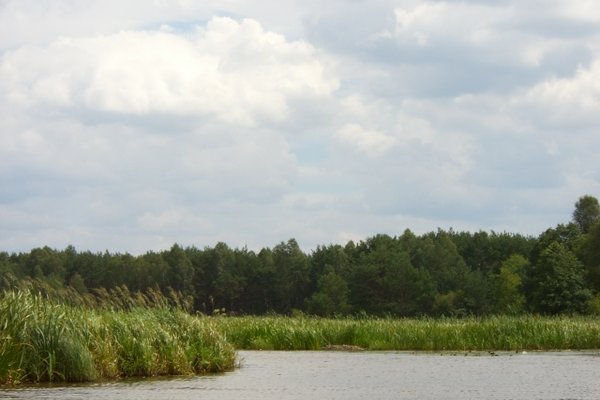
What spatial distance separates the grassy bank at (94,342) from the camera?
2311 cm

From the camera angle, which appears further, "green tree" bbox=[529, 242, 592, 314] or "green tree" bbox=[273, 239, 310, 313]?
"green tree" bbox=[273, 239, 310, 313]

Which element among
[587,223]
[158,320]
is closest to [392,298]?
[587,223]

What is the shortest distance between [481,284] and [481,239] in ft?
139

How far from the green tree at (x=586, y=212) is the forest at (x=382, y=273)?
13cm

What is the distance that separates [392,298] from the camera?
408ft

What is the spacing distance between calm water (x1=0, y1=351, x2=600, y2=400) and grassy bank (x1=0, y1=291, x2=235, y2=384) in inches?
29.7

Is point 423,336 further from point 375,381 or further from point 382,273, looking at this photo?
point 382,273

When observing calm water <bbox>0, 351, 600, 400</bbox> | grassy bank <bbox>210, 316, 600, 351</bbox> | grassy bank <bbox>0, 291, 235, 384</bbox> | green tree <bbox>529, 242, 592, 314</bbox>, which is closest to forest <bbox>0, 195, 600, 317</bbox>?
green tree <bbox>529, 242, 592, 314</bbox>

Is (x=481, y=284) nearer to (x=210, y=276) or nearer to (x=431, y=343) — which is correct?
(x=210, y=276)

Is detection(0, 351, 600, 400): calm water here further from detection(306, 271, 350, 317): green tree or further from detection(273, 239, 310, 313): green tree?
detection(273, 239, 310, 313): green tree

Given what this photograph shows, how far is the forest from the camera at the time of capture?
94.4 metres

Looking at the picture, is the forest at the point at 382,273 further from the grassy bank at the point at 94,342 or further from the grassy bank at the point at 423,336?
the grassy bank at the point at 94,342

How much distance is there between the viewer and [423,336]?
44.5m

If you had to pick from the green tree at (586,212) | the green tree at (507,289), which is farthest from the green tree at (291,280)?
the green tree at (586,212)
